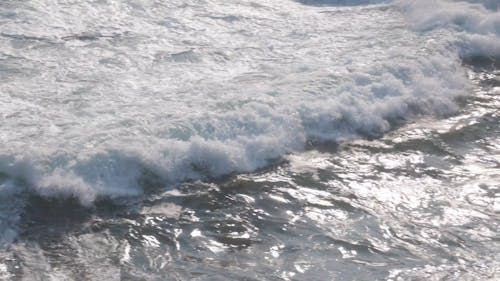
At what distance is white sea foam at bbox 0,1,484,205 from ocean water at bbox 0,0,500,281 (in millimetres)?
21

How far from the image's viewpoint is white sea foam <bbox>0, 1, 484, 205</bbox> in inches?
248

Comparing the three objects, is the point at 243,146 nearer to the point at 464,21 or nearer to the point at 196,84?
the point at 196,84

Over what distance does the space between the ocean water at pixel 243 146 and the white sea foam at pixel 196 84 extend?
21mm

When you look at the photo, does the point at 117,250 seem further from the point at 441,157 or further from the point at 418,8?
the point at 418,8

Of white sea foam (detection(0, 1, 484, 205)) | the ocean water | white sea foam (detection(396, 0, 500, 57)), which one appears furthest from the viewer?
white sea foam (detection(396, 0, 500, 57))

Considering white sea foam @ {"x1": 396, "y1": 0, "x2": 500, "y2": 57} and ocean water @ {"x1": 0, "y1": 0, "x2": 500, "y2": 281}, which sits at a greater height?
white sea foam @ {"x1": 396, "y1": 0, "x2": 500, "y2": 57}

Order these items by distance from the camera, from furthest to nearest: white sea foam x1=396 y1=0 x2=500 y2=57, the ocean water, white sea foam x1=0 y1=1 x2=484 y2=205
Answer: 1. white sea foam x1=396 y1=0 x2=500 y2=57
2. white sea foam x1=0 y1=1 x2=484 y2=205
3. the ocean water

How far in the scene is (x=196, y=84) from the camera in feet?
26.0

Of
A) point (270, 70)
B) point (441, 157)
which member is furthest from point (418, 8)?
point (441, 157)

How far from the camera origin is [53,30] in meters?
9.22

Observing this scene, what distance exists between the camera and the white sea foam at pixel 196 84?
6289 mm

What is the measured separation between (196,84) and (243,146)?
140 cm

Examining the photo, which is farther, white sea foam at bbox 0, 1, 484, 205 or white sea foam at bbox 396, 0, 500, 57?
white sea foam at bbox 396, 0, 500, 57

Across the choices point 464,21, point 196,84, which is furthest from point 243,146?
point 464,21
